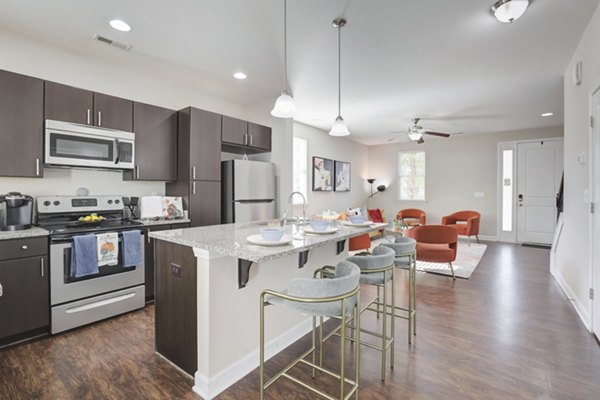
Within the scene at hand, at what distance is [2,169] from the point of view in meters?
2.40

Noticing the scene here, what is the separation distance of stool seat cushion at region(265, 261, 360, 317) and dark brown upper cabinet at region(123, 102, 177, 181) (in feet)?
8.23

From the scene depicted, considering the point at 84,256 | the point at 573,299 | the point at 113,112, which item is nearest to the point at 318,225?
the point at 84,256

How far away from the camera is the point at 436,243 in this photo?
13.6ft

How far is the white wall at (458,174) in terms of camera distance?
700 centimetres

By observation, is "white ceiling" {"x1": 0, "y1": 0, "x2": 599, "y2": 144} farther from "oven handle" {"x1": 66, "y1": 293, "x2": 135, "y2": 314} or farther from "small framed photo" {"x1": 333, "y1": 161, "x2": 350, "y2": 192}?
"small framed photo" {"x1": 333, "y1": 161, "x2": 350, "y2": 192}

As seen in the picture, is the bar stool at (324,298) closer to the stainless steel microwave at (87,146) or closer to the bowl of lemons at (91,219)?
the bowl of lemons at (91,219)

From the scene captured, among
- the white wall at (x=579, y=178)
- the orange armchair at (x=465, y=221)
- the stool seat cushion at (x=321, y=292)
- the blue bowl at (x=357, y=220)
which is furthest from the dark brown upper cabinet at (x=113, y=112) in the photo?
the orange armchair at (x=465, y=221)

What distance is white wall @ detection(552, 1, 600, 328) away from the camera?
253 cm

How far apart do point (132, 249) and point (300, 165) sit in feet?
13.3

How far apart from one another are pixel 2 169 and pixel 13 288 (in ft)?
3.23

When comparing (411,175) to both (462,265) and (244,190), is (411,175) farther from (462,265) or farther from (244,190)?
(244,190)

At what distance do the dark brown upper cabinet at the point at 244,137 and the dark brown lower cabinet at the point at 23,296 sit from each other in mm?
2282

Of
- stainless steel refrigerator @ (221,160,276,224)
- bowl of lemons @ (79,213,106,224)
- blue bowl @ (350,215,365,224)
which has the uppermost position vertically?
stainless steel refrigerator @ (221,160,276,224)

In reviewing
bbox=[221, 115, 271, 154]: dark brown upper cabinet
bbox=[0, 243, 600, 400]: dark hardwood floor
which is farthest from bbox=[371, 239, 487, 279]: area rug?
bbox=[221, 115, 271, 154]: dark brown upper cabinet
